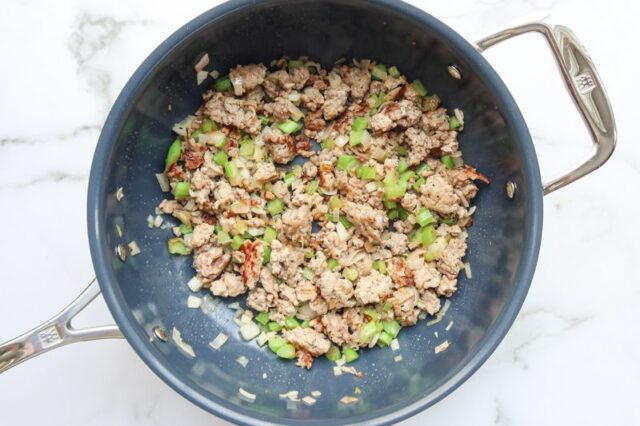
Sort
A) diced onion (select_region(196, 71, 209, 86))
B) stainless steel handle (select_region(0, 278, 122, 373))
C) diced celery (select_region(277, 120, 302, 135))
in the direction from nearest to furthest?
stainless steel handle (select_region(0, 278, 122, 373)) < diced onion (select_region(196, 71, 209, 86)) < diced celery (select_region(277, 120, 302, 135))

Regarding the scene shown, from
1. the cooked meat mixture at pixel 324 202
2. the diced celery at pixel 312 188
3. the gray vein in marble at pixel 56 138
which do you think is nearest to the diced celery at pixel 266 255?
the cooked meat mixture at pixel 324 202

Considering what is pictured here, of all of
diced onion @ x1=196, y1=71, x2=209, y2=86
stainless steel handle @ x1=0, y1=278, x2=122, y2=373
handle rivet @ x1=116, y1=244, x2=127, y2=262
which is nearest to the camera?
stainless steel handle @ x1=0, y1=278, x2=122, y2=373

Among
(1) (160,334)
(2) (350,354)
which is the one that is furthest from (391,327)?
(1) (160,334)

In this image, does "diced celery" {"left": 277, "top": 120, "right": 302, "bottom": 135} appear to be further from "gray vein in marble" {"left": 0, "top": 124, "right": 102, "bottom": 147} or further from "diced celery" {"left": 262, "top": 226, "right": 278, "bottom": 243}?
"gray vein in marble" {"left": 0, "top": 124, "right": 102, "bottom": 147}

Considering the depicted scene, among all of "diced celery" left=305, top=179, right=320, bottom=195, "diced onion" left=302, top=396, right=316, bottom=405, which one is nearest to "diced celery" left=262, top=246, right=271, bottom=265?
"diced celery" left=305, top=179, right=320, bottom=195

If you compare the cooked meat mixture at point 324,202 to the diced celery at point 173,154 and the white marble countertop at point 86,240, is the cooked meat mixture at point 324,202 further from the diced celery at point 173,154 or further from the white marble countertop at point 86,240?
the white marble countertop at point 86,240

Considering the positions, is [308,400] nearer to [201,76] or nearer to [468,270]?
[468,270]

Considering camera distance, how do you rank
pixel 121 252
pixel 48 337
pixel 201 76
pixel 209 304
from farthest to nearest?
1. pixel 209 304
2. pixel 201 76
3. pixel 121 252
4. pixel 48 337
